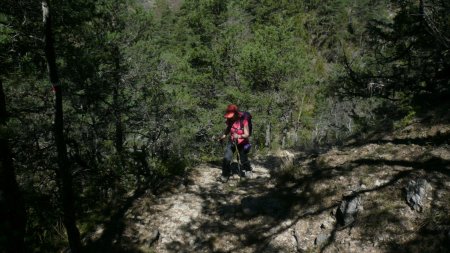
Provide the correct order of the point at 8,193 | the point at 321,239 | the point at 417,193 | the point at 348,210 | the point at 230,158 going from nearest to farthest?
1. the point at 417,193
2. the point at 321,239
3. the point at 348,210
4. the point at 8,193
5. the point at 230,158

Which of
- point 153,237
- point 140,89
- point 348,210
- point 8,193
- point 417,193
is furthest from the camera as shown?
point 140,89

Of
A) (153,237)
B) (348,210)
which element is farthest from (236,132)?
(348,210)

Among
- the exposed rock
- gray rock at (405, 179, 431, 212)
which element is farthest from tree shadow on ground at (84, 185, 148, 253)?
gray rock at (405, 179, 431, 212)

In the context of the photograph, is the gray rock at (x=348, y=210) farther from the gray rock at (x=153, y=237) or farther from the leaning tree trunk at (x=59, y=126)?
the leaning tree trunk at (x=59, y=126)

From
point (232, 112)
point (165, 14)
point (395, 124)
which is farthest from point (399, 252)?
point (165, 14)

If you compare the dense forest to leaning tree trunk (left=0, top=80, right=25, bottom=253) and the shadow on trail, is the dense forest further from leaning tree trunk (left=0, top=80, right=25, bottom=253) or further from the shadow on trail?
the shadow on trail

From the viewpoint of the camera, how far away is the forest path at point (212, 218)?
6383 millimetres

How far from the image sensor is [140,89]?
17.5 m

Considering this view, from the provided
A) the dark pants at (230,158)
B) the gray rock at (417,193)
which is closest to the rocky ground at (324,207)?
the gray rock at (417,193)

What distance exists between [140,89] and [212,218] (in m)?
11.4

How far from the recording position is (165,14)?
4853cm

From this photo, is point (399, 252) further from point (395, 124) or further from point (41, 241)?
point (41, 241)

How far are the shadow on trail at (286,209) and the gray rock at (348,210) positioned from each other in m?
0.10

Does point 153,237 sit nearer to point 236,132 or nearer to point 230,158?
point 230,158
